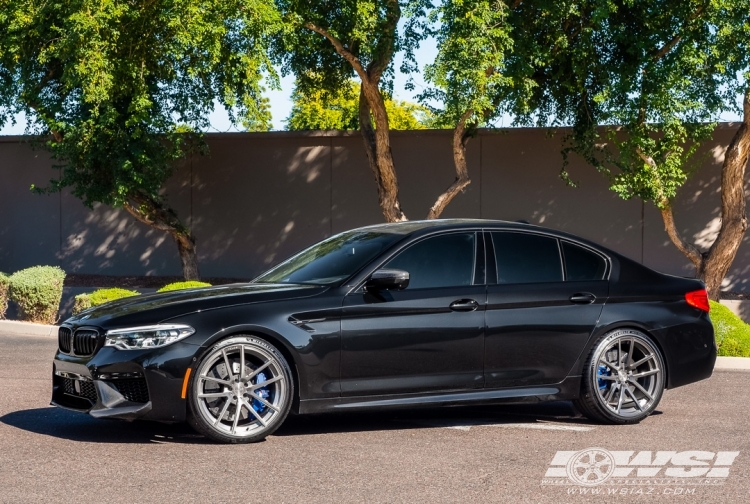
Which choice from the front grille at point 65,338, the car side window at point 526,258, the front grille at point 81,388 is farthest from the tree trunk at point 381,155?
the front grille at point 81,388

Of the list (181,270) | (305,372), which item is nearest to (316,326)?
(305,372)

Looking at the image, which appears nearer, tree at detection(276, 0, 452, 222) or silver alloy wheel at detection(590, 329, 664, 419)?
silver alloy wheel at detection(590, 329, 664, 419)

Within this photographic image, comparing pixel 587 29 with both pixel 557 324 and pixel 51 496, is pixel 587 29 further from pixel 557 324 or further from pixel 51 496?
pixel 51 496

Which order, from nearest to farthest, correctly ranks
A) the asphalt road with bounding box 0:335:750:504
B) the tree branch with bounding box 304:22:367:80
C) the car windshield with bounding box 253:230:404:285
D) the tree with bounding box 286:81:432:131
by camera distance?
the asphalt road with bounding box 0:335:750:504
the car windshield with bounding box 253:230:404:285
the tree branch with bounding box 304:22:367:80
the tree with bounding box 286:81:432:131

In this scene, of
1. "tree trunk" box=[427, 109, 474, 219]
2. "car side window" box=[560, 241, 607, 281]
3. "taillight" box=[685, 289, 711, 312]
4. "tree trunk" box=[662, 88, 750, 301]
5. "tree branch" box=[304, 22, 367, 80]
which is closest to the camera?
"car side window" box=[560, 241, 607, 281]

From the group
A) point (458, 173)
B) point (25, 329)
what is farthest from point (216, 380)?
point (458, 173)

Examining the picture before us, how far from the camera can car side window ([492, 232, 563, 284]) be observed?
8.12 metres

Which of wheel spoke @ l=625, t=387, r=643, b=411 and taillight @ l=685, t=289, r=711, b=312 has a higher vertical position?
taillight @ l=685, t=289, r=711, b=312

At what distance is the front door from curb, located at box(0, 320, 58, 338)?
8.89m

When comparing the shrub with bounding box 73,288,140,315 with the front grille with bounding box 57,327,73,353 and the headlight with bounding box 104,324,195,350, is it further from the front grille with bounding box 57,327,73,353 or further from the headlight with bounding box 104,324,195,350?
the headlight with bounding box 104,324,195,350

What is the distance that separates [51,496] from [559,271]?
14.3 feet

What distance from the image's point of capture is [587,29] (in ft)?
53.6

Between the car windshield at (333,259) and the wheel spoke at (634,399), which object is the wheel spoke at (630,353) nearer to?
the wheel spoke at (634,399)

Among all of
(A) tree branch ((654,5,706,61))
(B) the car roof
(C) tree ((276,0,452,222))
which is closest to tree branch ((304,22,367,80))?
(C) tree ((276,0,452,222))
